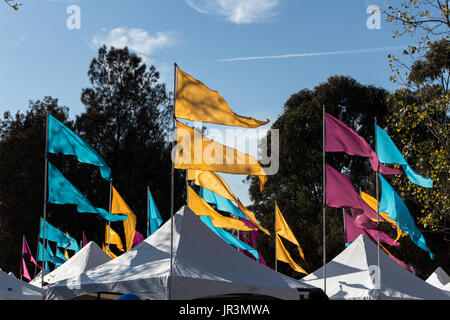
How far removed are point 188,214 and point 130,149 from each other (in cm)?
2899

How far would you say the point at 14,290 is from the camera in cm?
1652

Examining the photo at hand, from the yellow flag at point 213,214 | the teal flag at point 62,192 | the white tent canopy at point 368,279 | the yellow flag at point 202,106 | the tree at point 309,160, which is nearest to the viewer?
the yellow flag at point 202,106

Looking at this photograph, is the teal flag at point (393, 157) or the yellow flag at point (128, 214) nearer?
the teal flag at point (393, 157)

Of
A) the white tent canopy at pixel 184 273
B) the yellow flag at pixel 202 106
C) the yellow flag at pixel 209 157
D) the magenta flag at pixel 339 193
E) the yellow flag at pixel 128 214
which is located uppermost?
the yellow flag at pixel 202 106

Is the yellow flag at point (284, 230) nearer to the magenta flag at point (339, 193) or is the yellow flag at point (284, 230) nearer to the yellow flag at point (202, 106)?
the magenta flag at point (339, 193)

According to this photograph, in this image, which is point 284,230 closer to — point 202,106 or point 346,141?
point 346,141

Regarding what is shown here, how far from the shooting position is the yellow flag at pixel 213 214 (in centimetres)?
1534

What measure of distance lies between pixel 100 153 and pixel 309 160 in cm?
1534

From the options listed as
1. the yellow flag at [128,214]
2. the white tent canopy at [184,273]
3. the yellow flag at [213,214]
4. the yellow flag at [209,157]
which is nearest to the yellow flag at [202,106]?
the yellow flag at [209,157]

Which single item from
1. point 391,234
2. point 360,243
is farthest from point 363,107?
point 360,243

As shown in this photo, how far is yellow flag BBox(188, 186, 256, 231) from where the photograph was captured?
15336 mm

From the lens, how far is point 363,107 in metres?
37.7

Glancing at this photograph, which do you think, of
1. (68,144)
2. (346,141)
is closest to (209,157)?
(68,144)

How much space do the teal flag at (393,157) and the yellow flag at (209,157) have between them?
6379mm
